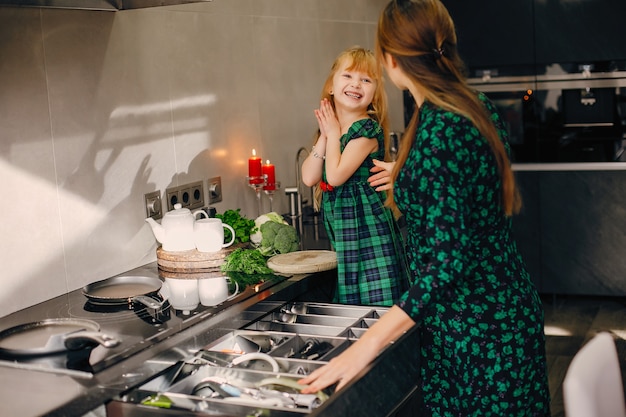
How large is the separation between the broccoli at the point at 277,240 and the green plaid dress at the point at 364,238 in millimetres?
143

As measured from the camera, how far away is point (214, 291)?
2285 millimetres

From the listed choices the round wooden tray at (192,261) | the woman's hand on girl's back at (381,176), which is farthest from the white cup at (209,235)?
the woman's hand on girl's back at (381,176)

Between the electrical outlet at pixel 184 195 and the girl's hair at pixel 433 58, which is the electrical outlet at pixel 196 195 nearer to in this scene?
the electrical outlet at pixel 184 195

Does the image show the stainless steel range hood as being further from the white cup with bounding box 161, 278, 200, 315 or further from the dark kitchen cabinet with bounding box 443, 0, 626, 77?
the dark kitchen cabinet with bounding box 443, 0, 626, 77

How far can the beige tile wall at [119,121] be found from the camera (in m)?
2.25

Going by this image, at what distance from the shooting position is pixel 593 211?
185 inches

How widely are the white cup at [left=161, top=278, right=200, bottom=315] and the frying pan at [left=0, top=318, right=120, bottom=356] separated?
0.86 feet

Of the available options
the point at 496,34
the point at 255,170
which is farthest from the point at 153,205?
the point at 496,34

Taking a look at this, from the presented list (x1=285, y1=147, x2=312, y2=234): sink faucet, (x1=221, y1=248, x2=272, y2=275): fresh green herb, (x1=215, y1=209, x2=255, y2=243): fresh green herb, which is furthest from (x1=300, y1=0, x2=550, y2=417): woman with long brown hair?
(x1=285, y1=147, x2=312, y2=234): sink faucet

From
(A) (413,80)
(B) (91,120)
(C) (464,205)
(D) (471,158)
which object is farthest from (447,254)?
(B) (91,120)

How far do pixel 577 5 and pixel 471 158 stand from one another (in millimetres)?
3303

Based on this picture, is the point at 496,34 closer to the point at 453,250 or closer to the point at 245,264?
the point at 245,264

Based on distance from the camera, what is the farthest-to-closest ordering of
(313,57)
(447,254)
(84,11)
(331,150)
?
(313,57)
(331,150)
(84,11)
(447,254)

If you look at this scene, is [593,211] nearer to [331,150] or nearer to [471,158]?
[331,150]
